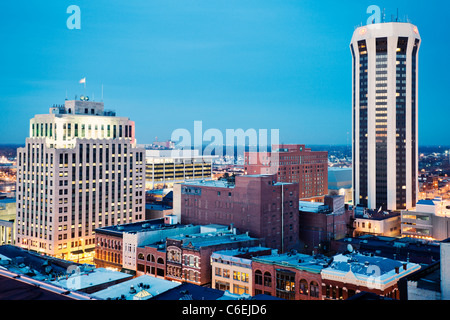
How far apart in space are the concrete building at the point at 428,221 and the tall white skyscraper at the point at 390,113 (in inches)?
1506

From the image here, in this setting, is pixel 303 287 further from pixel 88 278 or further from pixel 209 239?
pixel 88 278

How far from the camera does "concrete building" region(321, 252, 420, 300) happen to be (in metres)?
49.7

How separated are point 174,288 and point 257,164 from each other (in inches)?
5279

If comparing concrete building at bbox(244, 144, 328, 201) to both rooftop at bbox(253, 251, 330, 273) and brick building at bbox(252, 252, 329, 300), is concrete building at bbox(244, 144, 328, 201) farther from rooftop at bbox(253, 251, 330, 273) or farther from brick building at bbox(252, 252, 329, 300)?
brick building at bbox(252, 252, 329, 300)

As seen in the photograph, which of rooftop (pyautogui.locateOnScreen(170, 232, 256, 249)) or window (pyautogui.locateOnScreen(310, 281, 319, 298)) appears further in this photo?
rooftop (pyautogui.locateOnScreen(170, 232, 256, 249))

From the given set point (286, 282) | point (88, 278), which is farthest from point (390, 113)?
point (88, 278)

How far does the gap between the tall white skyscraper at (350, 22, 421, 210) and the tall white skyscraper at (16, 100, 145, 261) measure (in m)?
82.4

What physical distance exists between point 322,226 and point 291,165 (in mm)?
89316

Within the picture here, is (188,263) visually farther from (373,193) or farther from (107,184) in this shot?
(373,193)

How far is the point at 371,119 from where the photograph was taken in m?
156

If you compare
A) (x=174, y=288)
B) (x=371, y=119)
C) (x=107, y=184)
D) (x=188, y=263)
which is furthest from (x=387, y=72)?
(x=174, y=288)

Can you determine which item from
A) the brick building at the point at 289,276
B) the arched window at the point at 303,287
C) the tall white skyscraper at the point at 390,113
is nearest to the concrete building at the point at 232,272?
the brick building at the point at 289,276

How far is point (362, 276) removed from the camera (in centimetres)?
5034

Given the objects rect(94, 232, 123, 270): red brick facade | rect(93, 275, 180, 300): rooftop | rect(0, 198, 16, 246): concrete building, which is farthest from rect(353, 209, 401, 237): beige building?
rect(0, 198, 16, 246): concrete building
